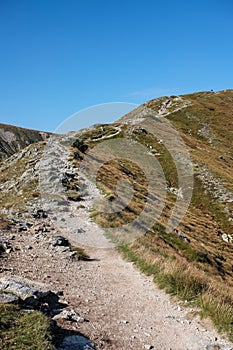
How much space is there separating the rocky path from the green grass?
132cm

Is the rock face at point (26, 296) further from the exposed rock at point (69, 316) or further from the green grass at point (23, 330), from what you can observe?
the green grass at point (23, 330)

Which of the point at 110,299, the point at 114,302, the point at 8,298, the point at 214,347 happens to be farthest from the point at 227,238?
the point at 8,298

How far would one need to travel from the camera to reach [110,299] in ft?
34.6

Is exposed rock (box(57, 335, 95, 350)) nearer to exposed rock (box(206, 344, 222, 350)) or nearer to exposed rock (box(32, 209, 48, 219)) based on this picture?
exposed rock (box(206, 344, 222, 350))

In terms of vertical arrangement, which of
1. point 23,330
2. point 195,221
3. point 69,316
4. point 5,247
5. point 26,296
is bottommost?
point 5,247

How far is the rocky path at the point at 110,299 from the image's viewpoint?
26.4 ft

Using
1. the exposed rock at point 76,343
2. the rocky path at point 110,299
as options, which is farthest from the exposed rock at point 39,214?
the exposed rock at point 76,343

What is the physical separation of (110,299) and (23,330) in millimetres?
4612

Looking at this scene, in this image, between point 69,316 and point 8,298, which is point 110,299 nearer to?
point 69,316

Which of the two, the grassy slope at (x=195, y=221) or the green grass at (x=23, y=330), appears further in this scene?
the grassy slope at (x=195, y=221)

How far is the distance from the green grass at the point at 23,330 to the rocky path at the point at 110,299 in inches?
52.0

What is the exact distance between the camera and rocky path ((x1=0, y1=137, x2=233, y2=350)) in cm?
805

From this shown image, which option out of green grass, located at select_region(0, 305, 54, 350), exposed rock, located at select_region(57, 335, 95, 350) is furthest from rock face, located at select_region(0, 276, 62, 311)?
exposed rock, located at select_region(57, 335, 95, 350)

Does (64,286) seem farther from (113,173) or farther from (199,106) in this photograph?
(199,106)
